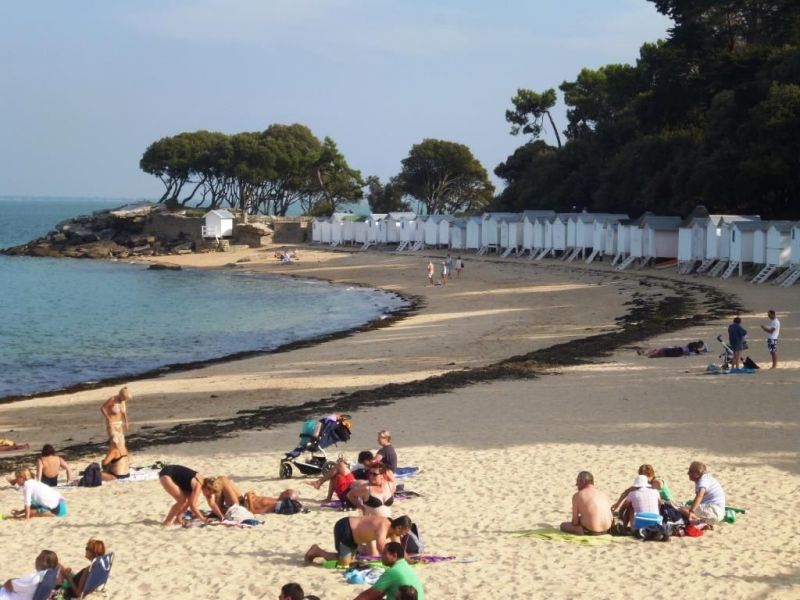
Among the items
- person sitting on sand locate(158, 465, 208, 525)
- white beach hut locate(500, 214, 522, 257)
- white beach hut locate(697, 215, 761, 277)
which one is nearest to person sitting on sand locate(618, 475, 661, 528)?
person sitting on sand locate(158, 465, 208, 525)

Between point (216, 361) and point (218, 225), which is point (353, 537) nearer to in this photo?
point (216, 361)

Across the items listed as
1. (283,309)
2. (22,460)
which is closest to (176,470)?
(22,460)

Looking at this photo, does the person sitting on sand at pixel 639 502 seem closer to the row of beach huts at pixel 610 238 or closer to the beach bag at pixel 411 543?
the beach bag at pixel 411 543

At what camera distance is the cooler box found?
10117mm

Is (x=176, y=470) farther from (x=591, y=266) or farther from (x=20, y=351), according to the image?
(x=591, y=266)

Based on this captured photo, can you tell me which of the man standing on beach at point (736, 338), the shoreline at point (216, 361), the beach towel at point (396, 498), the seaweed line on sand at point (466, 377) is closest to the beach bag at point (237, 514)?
the beach towel at point (396, 498)

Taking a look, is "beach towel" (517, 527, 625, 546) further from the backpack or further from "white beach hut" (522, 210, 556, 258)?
"white beach hut" (522, 210, 556, 258)

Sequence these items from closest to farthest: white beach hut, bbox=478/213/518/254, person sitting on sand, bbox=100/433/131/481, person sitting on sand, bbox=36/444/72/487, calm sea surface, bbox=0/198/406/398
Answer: person sitting on sand, bbox=36/444/72/487, person sitting on sand, bbox=100/433/131/481, calm sea surface, bbox=0/198/406/398, white beach hut, bbox=478/213/518/254

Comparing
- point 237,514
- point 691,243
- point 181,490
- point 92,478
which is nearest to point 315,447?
point 237,514

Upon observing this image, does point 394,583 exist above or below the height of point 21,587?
above

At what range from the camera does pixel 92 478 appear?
43.3ft

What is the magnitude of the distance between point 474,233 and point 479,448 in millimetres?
53604

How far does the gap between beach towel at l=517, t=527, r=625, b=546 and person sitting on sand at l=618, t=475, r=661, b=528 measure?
26cm

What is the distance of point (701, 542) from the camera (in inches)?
394
